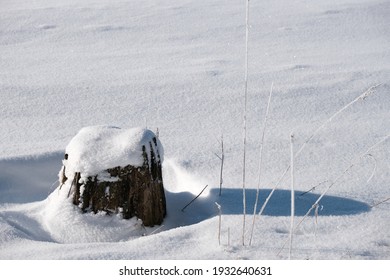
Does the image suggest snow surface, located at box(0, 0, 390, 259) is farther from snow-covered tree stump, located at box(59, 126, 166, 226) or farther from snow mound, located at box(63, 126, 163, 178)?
snow mound, located at box(63, 126, 163, 178)

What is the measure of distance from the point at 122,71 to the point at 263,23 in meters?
1.84

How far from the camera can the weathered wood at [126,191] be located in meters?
2.04

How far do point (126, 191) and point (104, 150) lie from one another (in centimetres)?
17

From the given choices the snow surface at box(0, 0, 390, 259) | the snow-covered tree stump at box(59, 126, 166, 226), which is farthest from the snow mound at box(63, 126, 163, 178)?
the snow surface at box(0, 0, 390, 259)

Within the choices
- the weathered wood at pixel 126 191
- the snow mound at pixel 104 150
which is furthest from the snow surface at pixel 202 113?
the snow mound at pixel 104 150

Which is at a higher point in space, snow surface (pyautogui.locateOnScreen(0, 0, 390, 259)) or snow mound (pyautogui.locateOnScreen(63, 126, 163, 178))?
snow mound (pyautogui.locateOnScreen(63, 126, 163, 178))

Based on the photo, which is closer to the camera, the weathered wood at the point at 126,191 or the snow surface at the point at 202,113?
the snow surface at the point at 202,113

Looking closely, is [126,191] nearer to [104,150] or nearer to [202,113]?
[104,150]

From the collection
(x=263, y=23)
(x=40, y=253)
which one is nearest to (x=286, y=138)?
(x=40, y=253)

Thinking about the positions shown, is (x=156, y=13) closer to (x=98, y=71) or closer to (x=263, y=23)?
(x=263, y=23)

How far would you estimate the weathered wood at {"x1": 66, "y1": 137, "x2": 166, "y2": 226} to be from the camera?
2045 mm

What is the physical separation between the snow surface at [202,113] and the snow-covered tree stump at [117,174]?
51 mm

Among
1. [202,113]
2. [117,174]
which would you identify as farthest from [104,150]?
[202,113]

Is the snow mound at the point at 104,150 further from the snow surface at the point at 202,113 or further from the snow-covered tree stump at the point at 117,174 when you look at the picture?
the snow surface at the point at 202,113
